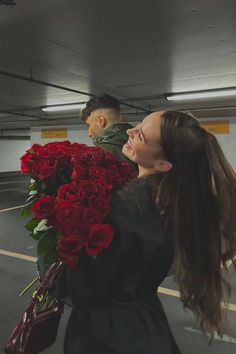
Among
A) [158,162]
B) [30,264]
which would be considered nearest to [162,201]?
[158,162]

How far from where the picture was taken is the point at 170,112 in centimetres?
90

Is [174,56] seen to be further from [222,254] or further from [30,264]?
[222,254]

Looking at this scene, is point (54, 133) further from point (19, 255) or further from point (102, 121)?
point (102, 121)

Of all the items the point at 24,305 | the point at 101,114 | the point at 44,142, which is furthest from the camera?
the point at 44,142

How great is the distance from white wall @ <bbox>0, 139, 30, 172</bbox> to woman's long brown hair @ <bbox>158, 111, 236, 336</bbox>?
55.1ft

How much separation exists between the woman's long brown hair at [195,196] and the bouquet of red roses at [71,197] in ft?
0.46

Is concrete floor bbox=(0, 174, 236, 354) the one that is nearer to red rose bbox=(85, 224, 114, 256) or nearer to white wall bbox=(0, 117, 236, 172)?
red rose bbox=(85, 224, 114, 256)

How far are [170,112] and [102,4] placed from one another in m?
1.94

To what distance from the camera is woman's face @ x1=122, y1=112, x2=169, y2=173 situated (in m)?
0.89

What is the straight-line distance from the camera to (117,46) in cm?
348

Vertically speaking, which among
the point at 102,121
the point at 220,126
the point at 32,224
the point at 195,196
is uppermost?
the point at 220,126

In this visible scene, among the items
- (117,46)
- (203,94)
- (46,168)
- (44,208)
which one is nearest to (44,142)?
(203,94)

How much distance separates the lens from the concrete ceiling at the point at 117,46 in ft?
8.42

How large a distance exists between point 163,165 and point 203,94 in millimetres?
5363
